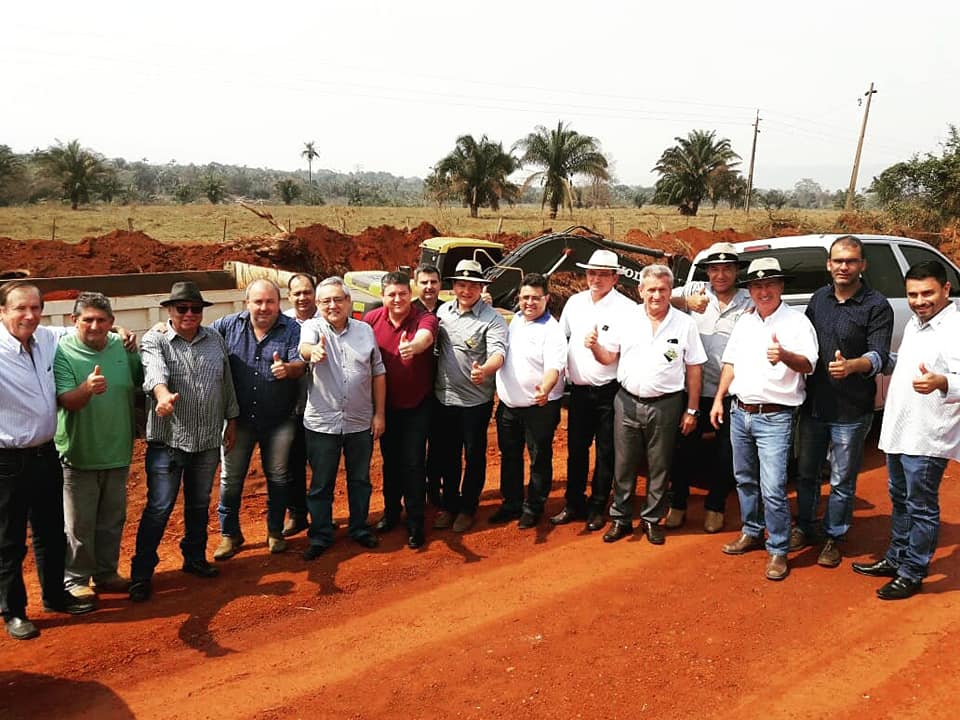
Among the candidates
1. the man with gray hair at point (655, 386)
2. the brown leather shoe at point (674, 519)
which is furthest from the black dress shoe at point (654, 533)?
the brown leather shoe at point (674, 519)

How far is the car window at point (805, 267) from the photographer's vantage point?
7195 mm

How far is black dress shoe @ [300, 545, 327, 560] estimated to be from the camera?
561 centimetres

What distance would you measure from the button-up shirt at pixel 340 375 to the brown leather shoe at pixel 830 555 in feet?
11.0

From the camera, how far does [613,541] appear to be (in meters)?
5.78

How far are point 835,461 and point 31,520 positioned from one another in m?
5.15

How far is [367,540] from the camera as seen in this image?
229 inches

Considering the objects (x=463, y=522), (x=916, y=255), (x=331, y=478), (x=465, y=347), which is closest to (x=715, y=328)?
(x=465, y=347)

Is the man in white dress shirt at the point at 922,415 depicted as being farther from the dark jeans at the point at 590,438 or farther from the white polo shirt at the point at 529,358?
the white polo shirt at the point at 529,358

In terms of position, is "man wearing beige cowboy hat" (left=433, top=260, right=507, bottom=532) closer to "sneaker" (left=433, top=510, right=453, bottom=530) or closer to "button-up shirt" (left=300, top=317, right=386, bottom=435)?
"sneaker" (left=433, top=510, right=453, bottom=530)

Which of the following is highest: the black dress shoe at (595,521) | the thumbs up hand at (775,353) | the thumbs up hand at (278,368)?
the thumbs up hand at (775,353)

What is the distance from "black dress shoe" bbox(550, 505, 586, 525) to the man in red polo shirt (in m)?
1.12

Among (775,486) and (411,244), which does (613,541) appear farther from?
(411,244)

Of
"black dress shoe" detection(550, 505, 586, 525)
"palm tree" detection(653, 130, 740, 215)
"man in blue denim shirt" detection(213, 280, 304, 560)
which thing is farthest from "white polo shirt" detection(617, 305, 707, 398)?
"palm tree" detection(653, 130, 740, 215)

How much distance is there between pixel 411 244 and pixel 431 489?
50.3ft
